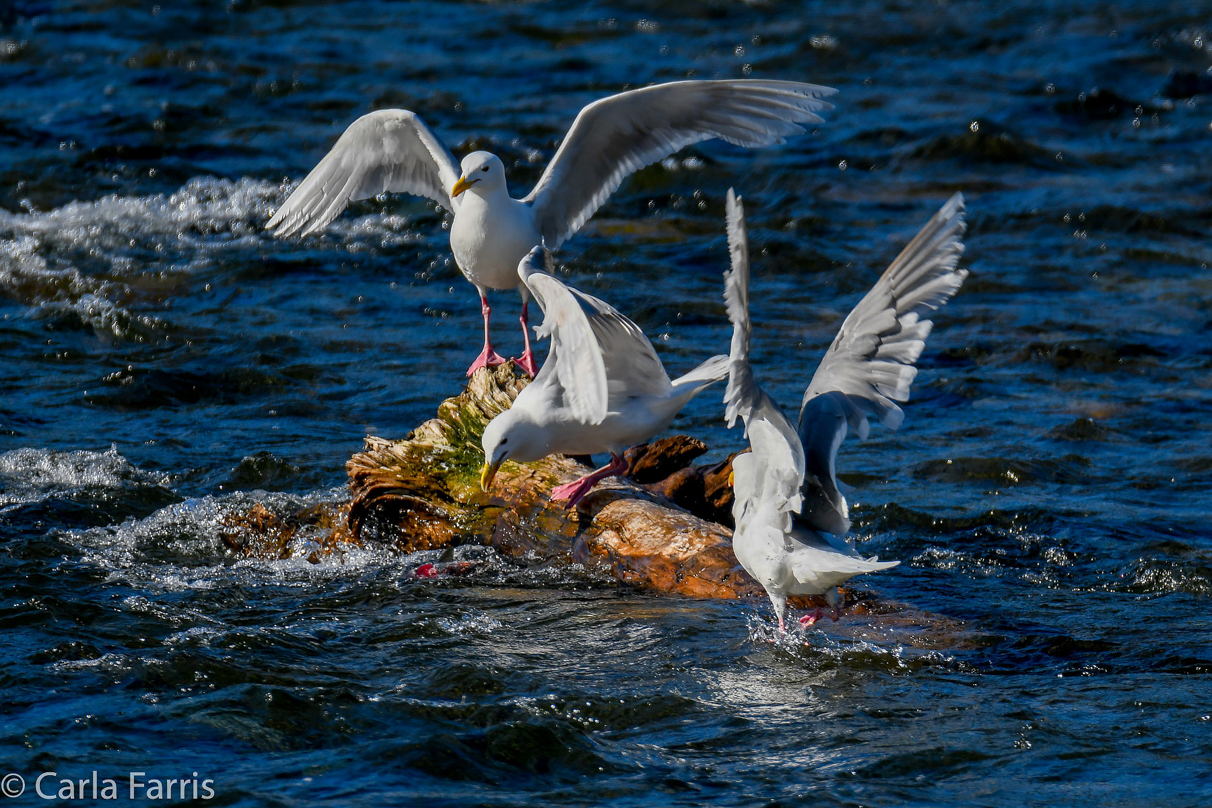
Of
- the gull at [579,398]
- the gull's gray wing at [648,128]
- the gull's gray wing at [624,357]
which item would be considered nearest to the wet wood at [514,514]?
the gull at [579,398]

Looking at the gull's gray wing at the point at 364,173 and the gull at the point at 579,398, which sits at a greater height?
the gull's gray wing at the point at 364,173

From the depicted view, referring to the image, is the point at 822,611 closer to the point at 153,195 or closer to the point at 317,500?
the point at 317,500

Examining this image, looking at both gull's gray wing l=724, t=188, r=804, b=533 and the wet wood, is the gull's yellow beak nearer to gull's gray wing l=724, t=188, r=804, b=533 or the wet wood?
the wet wood

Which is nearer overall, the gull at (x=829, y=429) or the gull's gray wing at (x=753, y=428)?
the gull's gray wing at (x=753, y=428)

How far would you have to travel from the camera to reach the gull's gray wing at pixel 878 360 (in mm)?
5438

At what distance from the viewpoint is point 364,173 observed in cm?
859

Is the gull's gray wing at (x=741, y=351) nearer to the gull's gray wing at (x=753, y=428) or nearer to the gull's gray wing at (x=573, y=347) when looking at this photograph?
the gull's gray wing at (x=753, y=428)

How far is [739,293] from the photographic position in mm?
4543

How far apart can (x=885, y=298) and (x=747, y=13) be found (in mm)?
14590

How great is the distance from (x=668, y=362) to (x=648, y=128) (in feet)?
6.59

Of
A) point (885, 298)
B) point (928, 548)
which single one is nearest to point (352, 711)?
point (885, 298)

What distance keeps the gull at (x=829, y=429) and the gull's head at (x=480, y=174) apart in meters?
2.51

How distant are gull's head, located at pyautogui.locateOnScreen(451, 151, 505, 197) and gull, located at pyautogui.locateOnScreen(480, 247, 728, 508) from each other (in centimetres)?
123

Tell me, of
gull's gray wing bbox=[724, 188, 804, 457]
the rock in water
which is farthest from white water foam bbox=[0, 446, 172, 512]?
gull's gray wing bbox=[724, 188, 804, 457]
